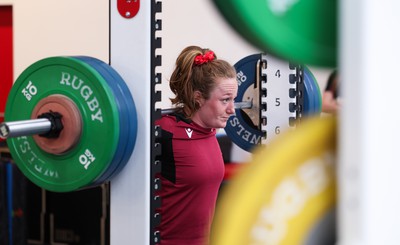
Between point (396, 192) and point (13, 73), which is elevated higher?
point (13, 73)

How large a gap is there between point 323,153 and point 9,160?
169 inches

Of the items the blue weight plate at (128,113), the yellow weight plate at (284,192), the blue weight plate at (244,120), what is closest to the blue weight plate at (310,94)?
the blue weight plate at (244,120)

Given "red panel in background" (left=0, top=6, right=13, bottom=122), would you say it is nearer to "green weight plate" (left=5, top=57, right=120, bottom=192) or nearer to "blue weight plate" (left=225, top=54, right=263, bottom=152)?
"blue weight plate" (left=225, top=54, right=263, bottom=152)

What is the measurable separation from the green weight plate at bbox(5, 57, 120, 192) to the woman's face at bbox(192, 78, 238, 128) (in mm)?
1249

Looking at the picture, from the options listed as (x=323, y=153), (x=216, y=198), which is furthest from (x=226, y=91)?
(x=323, y=153)

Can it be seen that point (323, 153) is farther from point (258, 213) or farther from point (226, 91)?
point (226, 91)

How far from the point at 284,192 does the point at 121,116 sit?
92cm

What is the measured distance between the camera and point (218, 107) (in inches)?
107

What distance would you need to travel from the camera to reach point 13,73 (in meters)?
6.13

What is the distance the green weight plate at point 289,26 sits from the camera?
51 cm

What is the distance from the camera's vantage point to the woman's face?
2.71m

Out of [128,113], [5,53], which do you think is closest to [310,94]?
[128,113]

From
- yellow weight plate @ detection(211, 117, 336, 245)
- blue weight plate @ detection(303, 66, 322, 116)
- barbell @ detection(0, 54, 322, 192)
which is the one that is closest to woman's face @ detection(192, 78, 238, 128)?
blue weight plate @ detection(303, 66, 322, 116)

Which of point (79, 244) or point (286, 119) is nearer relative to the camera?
point (286, 119)
